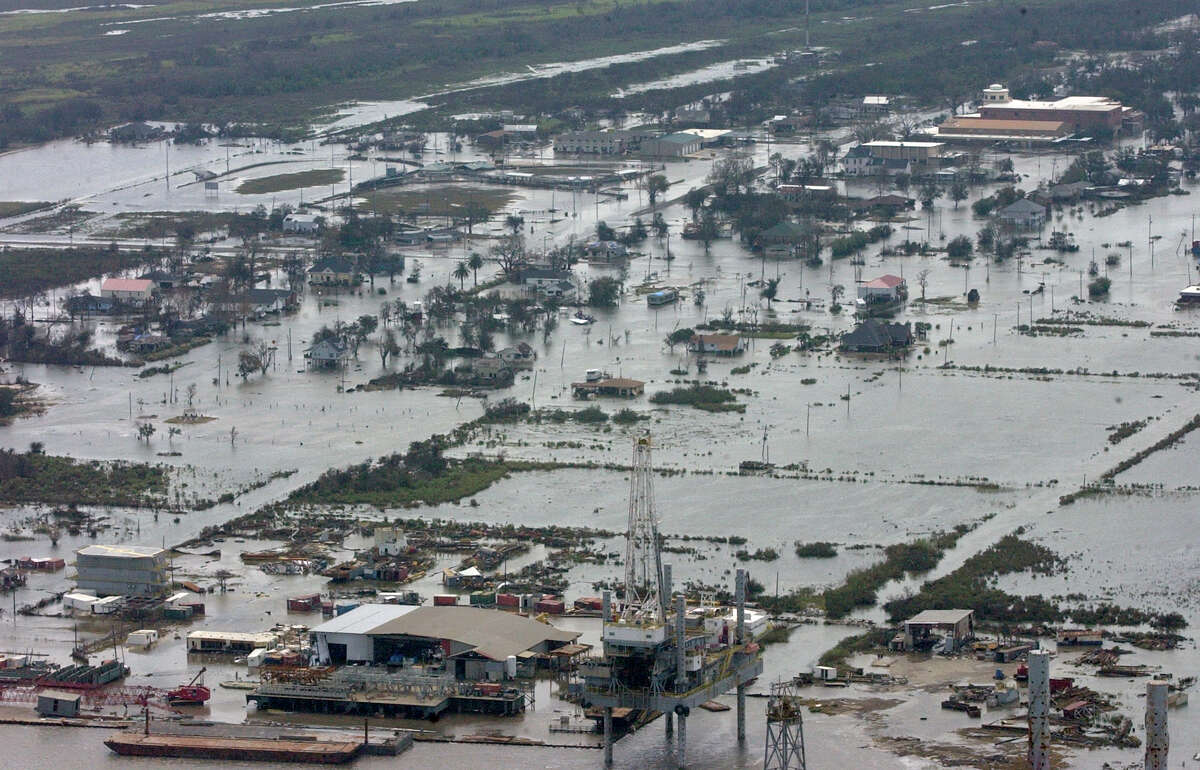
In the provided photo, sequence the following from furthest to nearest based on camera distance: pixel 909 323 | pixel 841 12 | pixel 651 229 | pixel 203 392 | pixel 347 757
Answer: pixel 841 12
pixel 651 229
pixel 909 323
pixel 203 392
pixel 347 757

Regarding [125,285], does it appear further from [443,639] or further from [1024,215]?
[443,639]

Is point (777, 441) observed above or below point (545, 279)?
below

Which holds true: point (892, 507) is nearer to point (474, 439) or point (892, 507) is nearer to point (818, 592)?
point (818, 592)

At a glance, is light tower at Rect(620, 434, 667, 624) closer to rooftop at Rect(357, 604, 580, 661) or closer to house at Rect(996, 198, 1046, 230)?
rooftop at Rect(357, 604, 580, 661)

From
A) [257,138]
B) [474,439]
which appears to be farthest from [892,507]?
[257,138]

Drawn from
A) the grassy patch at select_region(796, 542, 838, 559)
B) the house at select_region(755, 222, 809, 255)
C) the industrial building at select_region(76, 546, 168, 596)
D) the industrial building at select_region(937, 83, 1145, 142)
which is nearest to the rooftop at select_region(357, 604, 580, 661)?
the industrial building at select_region(76, 546, 168, 596)

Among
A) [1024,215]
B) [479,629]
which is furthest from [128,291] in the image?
[479,629]
